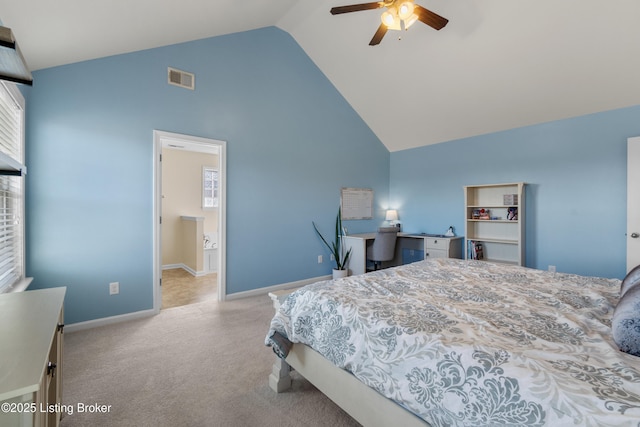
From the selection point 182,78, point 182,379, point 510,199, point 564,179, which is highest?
point 182,78

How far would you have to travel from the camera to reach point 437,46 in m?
3.22

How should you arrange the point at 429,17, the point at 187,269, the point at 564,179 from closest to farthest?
the point at 429,17
the point at 564,179
the point at 187,269

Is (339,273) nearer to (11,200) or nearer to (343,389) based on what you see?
(343,389)

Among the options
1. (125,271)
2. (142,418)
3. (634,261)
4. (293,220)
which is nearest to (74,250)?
(125,271)

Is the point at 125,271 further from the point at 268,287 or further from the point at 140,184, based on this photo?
the point at 268,287

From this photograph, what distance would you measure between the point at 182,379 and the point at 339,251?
2952 millimetres

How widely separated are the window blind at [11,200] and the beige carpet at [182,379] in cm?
73

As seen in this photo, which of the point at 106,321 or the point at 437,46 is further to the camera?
the point at 437,46

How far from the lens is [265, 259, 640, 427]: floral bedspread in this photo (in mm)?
784

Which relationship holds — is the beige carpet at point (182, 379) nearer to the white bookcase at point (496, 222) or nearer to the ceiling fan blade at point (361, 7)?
the ceiling fan blade at point (361, 7)

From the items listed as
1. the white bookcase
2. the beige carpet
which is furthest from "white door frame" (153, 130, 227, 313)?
the white bookcase

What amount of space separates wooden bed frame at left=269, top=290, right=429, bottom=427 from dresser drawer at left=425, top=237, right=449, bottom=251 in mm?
3119

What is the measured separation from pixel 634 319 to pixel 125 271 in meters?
3.53

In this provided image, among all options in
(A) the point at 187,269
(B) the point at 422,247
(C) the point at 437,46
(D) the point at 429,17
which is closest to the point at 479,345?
(D) the point at 429,17
